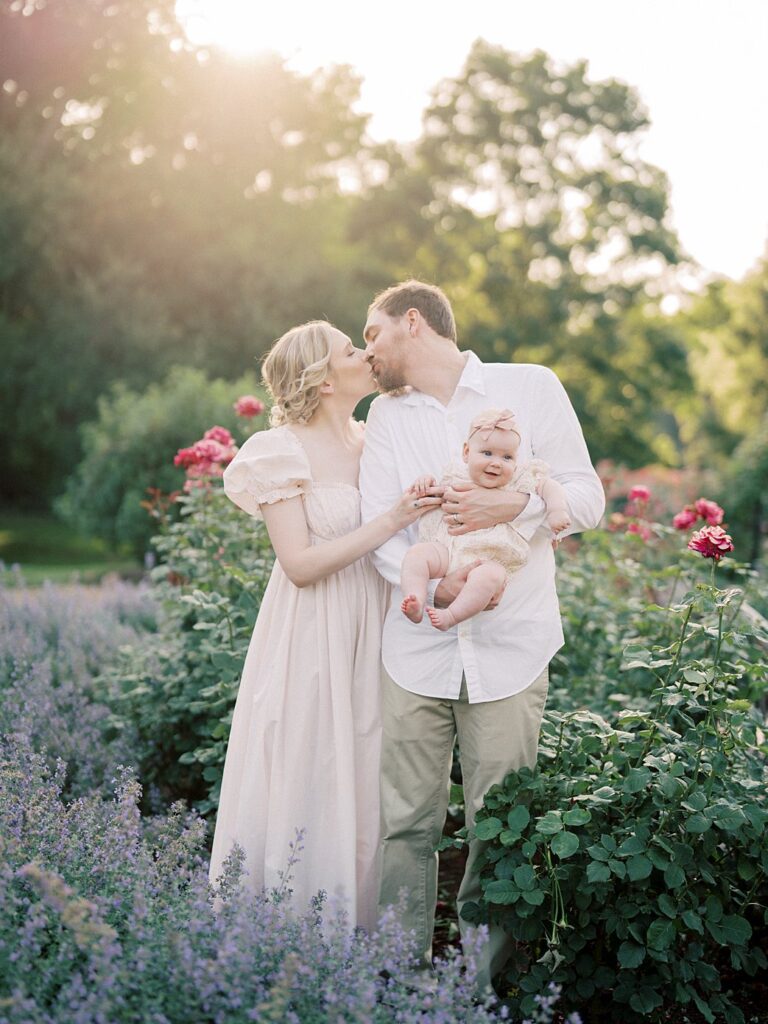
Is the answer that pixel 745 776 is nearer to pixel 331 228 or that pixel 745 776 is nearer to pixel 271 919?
pixel 271 919

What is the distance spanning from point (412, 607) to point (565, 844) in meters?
0.68

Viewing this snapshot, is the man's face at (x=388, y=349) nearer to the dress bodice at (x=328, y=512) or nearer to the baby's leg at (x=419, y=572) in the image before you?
the dress bodice at (x=328, y=512)

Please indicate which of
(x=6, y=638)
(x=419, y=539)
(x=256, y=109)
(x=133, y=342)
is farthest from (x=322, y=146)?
(x=419, y=539)

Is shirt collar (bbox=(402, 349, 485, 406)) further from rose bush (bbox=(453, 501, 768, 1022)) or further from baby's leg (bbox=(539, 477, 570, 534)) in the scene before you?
rose bush (bbox=(453, 501, 768, 1022))

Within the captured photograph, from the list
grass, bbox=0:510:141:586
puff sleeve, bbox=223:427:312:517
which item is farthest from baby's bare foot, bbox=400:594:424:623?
grass, bbox=0:510:141:586

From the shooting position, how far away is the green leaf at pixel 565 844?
7.91ft

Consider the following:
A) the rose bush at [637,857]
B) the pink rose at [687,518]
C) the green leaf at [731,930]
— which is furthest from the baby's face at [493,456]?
the pink rose at [687,518]

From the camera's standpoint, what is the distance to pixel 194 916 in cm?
206

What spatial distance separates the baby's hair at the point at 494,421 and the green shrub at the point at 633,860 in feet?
2.35

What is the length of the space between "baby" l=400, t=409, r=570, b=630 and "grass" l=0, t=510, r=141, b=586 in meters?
11.7

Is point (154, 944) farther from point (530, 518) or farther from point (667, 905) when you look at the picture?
point (530, 518)

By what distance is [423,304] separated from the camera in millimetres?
3029

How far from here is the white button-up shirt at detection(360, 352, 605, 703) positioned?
276cm

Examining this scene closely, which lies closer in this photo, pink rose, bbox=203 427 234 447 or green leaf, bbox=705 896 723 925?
green leaf, bbox=705 896 723 925
